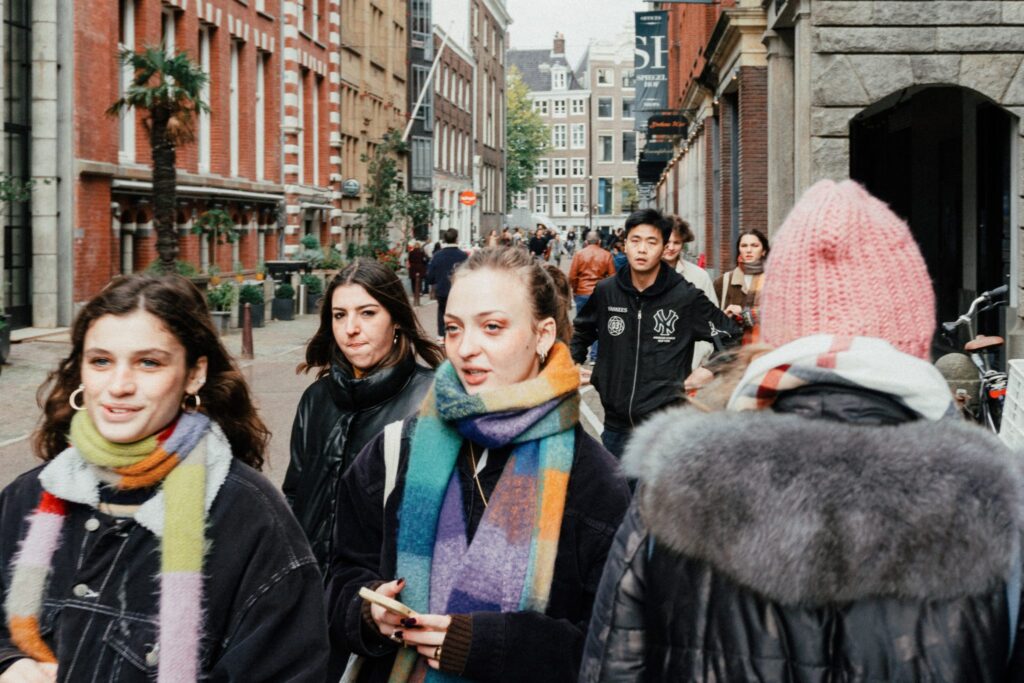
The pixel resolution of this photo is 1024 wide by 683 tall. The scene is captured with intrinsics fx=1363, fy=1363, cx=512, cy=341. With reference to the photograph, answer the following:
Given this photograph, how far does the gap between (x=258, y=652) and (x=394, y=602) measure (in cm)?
31

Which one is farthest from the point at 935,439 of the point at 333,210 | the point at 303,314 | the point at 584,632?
the point at 333,210

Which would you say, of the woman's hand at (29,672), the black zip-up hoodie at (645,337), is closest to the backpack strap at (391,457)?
the woman's hand at (29,672)

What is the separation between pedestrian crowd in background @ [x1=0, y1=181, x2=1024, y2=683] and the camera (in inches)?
74.4

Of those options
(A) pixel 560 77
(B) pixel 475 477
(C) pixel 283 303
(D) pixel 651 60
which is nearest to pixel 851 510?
(B) pixel 475 477

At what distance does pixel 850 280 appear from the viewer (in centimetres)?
205

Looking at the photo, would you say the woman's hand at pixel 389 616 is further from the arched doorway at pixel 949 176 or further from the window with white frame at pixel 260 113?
the window with white frame at pixel 260 113

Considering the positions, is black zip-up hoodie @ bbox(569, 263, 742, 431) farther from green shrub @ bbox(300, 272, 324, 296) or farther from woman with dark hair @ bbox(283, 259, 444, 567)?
green shrub @ bbox(300, 272, 324, 296)

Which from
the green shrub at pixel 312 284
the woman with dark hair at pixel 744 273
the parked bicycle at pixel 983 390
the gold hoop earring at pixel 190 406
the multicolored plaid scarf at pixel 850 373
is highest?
the green shrub at pixel 312 284

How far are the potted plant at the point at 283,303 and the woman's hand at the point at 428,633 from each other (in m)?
25.3

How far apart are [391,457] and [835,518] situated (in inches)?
56.3

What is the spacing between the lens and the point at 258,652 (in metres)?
2.64

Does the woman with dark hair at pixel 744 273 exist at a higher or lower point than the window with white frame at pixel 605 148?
lower

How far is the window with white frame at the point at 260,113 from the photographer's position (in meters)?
33.6

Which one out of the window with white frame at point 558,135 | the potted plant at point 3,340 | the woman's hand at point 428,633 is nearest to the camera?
the woman's hand at point 428,633
